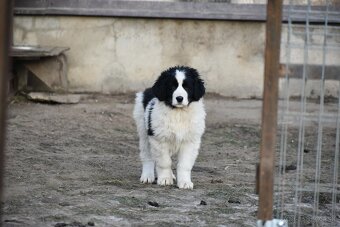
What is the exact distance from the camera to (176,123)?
7.21 metres

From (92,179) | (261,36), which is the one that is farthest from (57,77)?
(92,179)

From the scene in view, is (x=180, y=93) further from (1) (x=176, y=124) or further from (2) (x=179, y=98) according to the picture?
(1) (x=176, y=124)

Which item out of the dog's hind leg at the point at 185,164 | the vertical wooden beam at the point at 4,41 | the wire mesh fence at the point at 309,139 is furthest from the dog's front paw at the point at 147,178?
the vertical wooden beam at the point at 4,41

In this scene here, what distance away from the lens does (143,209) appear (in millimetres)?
6156

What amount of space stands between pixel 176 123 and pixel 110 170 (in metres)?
1.10

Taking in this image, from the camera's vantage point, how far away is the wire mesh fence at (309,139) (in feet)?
16.0

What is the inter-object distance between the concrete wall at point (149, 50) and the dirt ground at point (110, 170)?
364mm

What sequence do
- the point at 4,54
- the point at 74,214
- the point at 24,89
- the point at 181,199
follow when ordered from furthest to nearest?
the point at 24,89
the point at 181,199
the point at 74,214
the point at 4,54

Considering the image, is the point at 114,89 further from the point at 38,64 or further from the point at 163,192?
the point at 163,192

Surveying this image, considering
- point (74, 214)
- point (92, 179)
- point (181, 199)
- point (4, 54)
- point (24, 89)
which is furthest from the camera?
point (24, 89)

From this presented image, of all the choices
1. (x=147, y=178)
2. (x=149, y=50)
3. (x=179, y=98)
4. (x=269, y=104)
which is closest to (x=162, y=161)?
(x=147, y=178)

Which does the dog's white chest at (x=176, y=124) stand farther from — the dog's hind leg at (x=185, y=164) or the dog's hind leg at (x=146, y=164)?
the dog's hind leg at (x=146, y=164)

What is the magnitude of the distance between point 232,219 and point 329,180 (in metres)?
1.92

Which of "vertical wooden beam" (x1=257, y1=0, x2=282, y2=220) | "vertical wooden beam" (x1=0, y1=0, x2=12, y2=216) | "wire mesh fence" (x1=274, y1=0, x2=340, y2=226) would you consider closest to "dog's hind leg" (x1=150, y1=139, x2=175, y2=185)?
"wire mesh fence" (x1=274, y1=0, x2=340, y2=226)
